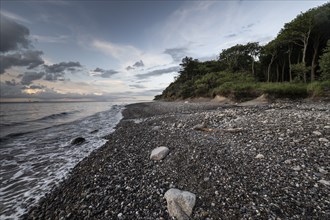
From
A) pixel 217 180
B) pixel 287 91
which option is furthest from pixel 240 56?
pixel 217 180

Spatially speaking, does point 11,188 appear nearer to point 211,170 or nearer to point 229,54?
point 211,170

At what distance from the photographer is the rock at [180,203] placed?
3.42 metres

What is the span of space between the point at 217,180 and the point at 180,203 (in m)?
1.33

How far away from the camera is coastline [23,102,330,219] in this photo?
11.5ft

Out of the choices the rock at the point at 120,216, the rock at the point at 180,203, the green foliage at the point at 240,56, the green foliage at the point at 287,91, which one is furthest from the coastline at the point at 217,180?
the green foliage at the point at 240,56

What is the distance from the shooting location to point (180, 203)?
3.65 meters

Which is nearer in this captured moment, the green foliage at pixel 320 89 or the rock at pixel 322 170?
the rock at pixel 322 170

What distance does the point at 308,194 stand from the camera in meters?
3.64

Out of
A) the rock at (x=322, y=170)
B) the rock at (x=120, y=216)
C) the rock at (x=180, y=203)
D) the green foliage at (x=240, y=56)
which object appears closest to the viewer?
the rock at (x=180, y=203)

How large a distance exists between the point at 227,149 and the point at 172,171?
2.35m

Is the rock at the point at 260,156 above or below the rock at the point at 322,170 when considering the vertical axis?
above

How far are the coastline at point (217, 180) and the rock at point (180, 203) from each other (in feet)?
0.40

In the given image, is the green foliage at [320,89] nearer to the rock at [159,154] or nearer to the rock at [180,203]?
the rock at [159,154]

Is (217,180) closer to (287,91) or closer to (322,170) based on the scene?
(322,170)
